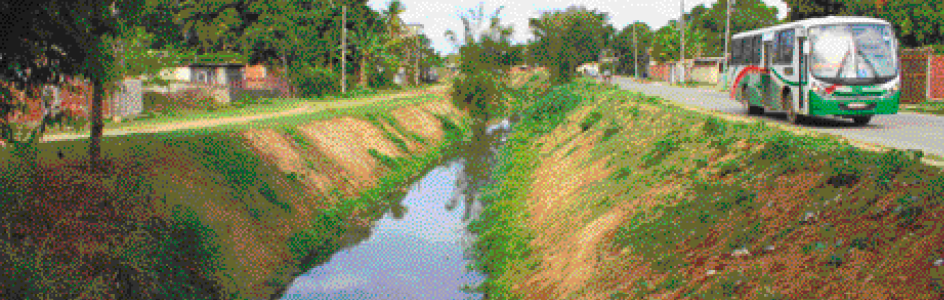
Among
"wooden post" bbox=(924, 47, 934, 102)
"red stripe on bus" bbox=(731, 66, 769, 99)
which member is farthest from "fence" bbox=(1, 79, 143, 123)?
"wooden post" bbox=(924, 47, 934, 102)

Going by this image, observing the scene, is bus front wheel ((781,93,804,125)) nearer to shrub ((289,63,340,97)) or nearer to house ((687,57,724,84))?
shrub ((289,63,340,97))

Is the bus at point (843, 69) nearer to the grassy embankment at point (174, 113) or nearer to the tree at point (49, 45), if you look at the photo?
the tree at point (49, 45)

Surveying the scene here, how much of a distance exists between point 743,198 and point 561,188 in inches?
445

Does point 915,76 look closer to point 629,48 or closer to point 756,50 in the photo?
point 756,50

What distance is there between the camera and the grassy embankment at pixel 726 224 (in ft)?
24.6

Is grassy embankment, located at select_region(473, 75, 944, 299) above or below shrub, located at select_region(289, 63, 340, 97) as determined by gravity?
below

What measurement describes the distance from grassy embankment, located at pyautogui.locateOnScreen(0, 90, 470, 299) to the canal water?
53 centimetres

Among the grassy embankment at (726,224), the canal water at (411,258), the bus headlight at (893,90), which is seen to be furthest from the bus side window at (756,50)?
the canal water at (411,258)

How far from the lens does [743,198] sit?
10.9 metres

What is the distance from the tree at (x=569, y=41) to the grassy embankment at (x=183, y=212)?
43.2 metres

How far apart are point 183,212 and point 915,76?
3119 cm

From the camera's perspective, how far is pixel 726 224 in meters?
10.5

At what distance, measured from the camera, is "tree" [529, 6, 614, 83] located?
71250mm

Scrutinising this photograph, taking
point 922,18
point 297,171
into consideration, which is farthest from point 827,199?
point 922,18
